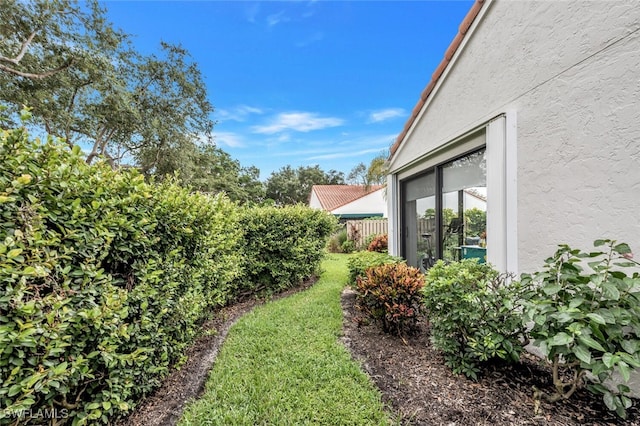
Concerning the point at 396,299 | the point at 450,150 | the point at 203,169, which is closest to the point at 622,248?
the point at 396,299

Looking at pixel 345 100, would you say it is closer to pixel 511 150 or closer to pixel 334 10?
pixel 334 10

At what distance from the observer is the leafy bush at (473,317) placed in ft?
7.20

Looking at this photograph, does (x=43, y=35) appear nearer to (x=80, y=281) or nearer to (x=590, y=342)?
(x=80, y=281)

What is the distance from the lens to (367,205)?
20.6 m

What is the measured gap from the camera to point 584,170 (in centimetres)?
224

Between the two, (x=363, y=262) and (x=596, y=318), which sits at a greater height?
(x=596, y=318)

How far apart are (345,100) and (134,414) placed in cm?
1236

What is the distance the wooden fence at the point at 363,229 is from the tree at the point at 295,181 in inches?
937

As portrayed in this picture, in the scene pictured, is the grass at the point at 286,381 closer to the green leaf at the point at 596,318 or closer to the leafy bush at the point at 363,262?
the leafy bush at the point at 363,262

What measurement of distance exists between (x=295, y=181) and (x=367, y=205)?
1993cm

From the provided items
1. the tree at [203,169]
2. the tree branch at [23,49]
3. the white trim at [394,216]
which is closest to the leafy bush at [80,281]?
the tree at [203,169]

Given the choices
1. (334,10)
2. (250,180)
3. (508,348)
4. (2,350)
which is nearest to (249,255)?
(2,350)

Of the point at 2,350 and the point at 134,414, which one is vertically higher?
the point at 2,350

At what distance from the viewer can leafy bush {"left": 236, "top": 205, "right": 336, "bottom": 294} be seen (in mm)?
5402
